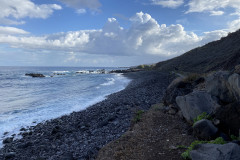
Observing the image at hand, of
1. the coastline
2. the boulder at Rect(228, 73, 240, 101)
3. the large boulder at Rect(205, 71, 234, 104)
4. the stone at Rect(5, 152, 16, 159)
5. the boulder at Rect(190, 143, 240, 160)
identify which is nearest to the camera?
the boulder at Rect(190, 143, 240, 160)

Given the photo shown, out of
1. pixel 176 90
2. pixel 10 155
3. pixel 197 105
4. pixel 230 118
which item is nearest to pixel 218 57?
pixel 176 90

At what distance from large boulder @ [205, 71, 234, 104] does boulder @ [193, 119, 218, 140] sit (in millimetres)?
1554

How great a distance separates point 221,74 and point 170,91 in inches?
180

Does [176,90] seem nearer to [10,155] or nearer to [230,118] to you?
[230,118]

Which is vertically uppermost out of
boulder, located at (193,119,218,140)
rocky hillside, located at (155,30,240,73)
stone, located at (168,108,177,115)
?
rocky hillside, located at (155,30,240,73)

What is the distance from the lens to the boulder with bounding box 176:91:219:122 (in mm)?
8125

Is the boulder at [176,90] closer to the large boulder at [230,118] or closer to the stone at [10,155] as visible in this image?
the large boulder at [230,118]

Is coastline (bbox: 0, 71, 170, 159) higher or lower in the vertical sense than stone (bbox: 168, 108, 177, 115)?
lower

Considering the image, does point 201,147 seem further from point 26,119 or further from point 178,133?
point 26,119

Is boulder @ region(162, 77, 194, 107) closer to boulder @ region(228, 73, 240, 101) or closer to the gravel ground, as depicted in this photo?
the gravel ground

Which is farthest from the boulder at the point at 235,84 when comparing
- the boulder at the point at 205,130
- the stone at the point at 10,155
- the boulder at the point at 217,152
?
the stone at the point at 10,155

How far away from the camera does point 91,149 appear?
7.62m

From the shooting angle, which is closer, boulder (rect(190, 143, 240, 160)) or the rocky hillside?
boulder (rect(190, 143, 240, 160))

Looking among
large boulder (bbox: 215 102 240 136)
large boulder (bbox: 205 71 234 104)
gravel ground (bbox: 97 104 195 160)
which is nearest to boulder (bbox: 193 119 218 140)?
large boulder (bbox: 215 102 240 136)
